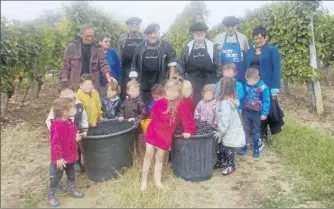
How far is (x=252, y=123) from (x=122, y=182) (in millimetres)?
2317

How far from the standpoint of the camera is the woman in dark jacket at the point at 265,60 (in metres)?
5.48

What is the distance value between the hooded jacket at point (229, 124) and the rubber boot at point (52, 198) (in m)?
2.13

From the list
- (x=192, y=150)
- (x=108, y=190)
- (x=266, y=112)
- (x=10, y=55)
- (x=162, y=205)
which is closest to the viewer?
(x=162, y=205)

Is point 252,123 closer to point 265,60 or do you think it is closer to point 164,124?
point 265,60

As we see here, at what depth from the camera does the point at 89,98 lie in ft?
15.0

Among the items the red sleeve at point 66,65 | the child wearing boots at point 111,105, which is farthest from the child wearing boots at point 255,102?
the red sleeve at point 66,65

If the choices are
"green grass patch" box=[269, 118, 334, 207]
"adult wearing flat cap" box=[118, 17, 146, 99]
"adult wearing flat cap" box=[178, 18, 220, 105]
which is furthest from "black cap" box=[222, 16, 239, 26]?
"green grass patch" box=[269, 118, 334, 207]

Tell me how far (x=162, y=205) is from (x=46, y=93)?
724 centimetres

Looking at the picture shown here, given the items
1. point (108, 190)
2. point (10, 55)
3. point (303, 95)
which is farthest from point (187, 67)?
point (303, 95)

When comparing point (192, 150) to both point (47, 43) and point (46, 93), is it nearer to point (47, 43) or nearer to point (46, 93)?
point (47, 43)

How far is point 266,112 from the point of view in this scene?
17.3 ft

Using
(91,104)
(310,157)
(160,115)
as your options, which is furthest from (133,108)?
(310,157)

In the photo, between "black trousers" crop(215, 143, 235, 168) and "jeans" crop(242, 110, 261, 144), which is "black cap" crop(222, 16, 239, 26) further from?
"black trousers" crop(215, 143, 235, 168)

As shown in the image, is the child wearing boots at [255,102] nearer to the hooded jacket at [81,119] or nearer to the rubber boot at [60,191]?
the hooded jacket at [81,119]
